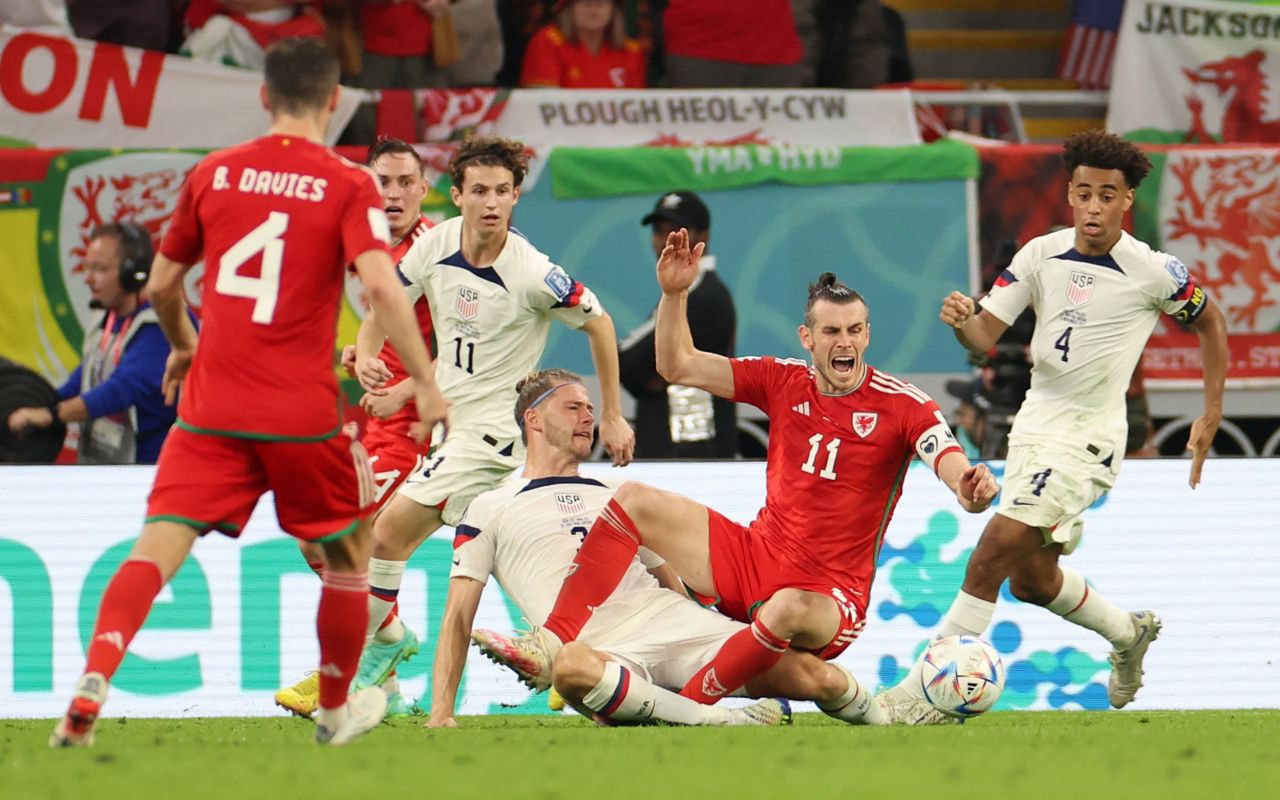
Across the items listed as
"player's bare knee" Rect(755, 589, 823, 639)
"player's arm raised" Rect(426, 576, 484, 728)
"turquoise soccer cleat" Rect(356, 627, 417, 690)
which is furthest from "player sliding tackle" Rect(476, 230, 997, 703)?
"turquoise soccer cleat" Rect(356, 627, 417, 690)

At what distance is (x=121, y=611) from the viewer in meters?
4.91

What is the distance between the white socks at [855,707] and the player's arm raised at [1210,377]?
1.70 m

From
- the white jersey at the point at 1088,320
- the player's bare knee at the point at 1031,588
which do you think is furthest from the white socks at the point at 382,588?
the white jersey at the point at 1088,320

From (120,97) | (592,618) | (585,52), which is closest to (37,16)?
(120,97)

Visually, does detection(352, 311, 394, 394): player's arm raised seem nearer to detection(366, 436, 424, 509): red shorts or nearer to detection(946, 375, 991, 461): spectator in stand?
detection(366, 436, 424, 509): red shorts

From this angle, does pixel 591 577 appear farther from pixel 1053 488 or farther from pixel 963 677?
pixel 1053 488

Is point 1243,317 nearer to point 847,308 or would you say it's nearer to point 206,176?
point 847,308

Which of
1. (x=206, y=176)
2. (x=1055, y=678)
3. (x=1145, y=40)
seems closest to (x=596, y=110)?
(x=1145, y=40)

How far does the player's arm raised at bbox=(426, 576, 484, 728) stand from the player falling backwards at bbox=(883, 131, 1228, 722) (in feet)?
6.08

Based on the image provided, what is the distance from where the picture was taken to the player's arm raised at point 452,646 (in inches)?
269

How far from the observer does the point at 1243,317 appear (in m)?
11.7

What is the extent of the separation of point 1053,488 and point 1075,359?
0.52 metres

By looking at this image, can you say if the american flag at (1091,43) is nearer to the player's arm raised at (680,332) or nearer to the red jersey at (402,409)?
the red jersey at (402,409)

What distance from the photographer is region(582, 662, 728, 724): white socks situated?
6.28 meters
